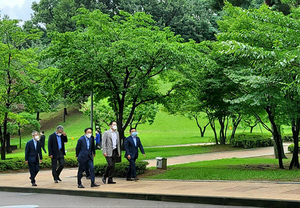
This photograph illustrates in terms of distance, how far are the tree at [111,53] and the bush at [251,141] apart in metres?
15.5

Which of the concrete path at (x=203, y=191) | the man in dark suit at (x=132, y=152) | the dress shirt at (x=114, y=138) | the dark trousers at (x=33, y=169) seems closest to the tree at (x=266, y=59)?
the concrete path at (x=203, y=191)

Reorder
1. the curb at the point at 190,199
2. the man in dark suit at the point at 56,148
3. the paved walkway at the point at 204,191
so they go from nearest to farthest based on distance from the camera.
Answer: the curb at the point at 190,199
the paved walkway at the point at 204,191
the man in dark suit at the point at 56,148

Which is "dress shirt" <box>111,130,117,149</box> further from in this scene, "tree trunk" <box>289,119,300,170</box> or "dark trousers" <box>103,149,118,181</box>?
"tree trunk" <box>289,119,300,170</box>

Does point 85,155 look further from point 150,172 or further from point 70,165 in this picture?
point 70,165

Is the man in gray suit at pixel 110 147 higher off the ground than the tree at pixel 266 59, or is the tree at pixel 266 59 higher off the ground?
the tree at pixel 266 59

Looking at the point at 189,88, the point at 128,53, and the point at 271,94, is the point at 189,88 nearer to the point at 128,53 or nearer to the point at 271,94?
the point at 128,53

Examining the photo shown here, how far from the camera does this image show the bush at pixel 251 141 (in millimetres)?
32438

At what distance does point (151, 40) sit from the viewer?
684 inches

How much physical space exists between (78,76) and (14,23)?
6887 mm

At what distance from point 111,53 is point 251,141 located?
769 inches

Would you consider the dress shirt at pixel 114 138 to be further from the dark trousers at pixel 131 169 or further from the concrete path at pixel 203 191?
the concrete path at pixel 203 191

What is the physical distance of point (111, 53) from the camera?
1658 cm

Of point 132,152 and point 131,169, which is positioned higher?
point 132,152

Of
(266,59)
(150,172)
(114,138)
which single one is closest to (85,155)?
(114,138)
